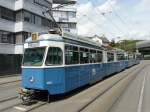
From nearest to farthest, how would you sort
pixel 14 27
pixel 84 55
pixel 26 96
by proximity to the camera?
pixel 26 96, pixel 84 55, pixel 14 27

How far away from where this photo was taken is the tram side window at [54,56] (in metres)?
10.7

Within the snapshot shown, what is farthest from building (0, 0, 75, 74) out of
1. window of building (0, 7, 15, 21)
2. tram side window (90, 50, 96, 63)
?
tram side window (90, 50, 96, 63)

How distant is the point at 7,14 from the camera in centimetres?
3344

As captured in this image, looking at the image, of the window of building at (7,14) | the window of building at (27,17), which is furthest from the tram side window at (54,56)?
the window of building at (27,17)

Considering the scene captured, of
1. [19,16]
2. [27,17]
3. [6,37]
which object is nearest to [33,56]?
[6,37]

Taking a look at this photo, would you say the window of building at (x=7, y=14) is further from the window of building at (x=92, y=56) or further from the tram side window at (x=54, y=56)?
the tram side window at (x=54, y=56)

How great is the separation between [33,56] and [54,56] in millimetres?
951

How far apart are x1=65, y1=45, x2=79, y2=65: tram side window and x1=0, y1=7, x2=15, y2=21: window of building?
851 inches

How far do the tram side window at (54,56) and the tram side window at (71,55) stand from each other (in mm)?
508

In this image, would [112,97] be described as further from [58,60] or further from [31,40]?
[31,40]

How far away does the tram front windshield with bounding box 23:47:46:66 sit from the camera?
10.7 metres

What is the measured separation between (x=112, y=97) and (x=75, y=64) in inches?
94.8

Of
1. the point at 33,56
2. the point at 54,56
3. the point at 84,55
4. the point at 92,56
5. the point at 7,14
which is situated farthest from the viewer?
the point at 7,14

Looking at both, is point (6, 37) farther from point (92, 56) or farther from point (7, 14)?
point (92, 56)
